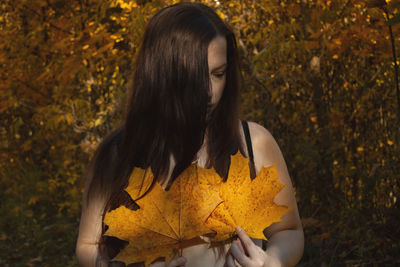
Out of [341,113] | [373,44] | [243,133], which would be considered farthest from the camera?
[341,113]

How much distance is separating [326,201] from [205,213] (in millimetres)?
3478

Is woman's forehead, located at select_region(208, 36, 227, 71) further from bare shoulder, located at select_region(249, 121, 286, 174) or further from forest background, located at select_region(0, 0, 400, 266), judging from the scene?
forest background, located at select_region(0, 0, 400, 266)

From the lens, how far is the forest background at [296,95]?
11.7ft

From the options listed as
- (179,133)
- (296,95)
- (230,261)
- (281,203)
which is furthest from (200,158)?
(296,95)

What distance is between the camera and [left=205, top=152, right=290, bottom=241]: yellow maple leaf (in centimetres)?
104

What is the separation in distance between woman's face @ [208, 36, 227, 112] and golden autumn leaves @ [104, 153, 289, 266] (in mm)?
267

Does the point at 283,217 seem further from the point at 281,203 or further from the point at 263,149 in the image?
the point at 263,149

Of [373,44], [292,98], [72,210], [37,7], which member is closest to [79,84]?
[37,7]

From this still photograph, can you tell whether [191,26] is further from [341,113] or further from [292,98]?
[292,98]

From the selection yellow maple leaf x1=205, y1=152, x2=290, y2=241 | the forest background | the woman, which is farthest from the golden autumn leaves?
the forest background

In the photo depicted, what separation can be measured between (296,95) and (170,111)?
133 inches

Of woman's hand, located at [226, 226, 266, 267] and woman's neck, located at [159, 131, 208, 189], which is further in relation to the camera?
woman's neck, located at [159, 131, 208, 189]

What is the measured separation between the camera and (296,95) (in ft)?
14.8

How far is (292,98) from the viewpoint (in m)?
4.55
